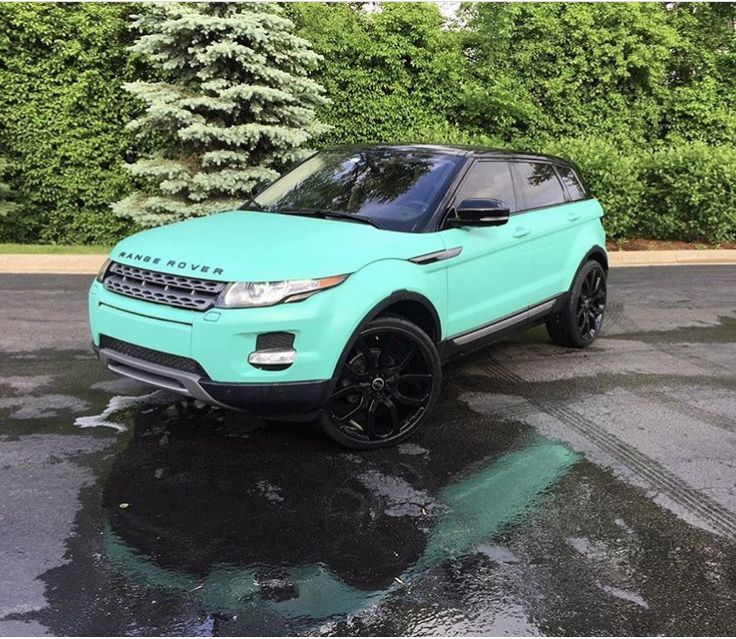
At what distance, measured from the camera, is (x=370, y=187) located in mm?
4902

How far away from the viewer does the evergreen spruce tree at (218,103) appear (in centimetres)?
1016

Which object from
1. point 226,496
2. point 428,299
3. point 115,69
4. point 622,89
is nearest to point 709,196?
point 622,89

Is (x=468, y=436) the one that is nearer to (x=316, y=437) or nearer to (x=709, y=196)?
(x=316, y=437)

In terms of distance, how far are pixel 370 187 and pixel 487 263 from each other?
97cm

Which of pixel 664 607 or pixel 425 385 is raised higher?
pixel 425 385

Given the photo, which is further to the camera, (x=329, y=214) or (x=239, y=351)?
(x=329, y=214)

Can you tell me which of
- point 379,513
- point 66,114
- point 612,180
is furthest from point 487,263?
point 66,114

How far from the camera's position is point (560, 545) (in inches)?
127

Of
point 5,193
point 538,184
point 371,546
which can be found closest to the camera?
point 371,546

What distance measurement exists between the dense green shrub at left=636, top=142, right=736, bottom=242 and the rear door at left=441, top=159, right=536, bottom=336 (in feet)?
25.7

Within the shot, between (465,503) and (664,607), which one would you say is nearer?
(664,607)

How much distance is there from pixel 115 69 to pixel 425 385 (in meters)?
9.61

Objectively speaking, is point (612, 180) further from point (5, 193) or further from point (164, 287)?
point (5, 193)

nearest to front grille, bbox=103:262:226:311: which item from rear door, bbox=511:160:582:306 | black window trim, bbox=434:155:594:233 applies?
black window trim, bbox=434:155:594:233
